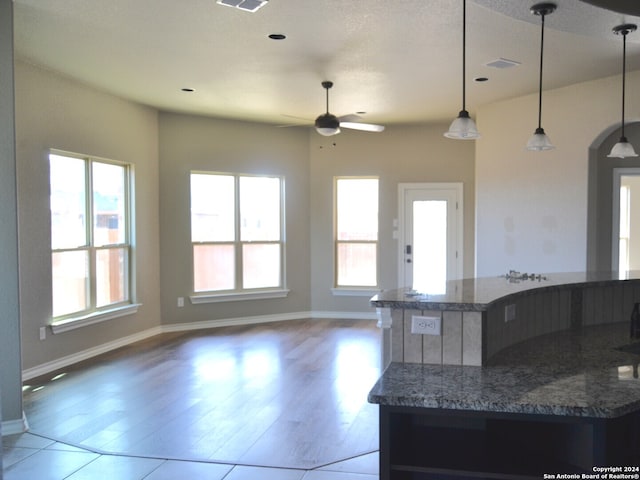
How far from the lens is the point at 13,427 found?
3537mm

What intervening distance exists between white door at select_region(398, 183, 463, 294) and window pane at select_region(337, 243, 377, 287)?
446mm

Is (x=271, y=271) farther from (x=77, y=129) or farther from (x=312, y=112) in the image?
(x=77, y=129)

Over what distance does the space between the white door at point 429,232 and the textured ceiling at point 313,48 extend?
1.74 m

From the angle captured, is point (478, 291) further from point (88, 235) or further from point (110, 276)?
point (110, 276)

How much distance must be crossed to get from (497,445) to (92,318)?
15.8 ft

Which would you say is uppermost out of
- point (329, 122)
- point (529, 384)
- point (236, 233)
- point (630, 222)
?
point (329, 122)

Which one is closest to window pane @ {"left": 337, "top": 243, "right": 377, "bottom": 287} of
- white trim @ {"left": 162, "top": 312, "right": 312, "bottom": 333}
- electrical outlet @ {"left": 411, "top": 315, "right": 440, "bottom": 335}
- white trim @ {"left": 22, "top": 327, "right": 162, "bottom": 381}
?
white trim @ {"left": 162, "top": 312, "right": 312, "bottom": 333}

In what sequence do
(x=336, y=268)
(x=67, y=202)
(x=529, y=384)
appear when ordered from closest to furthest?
(x=529, y=384) < (x=67, y=202) < (x=336, y=268)

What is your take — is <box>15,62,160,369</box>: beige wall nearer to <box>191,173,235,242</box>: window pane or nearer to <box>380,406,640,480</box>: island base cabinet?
<box>191,173,235,242</box>: window pane

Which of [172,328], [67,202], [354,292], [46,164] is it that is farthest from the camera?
[354,292]

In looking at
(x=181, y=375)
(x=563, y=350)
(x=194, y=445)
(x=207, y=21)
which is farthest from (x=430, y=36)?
(x=181, y=375)

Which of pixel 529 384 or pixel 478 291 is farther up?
pixel 478 291

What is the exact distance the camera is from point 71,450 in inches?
129

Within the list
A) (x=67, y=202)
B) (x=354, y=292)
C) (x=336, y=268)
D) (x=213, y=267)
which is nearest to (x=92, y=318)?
(x=67, y=202)
